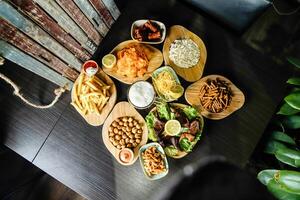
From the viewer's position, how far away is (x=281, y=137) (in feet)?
9.72

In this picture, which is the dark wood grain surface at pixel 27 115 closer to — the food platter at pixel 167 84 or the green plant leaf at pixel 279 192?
the food platter at pixel 167 84

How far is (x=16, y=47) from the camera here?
225cm

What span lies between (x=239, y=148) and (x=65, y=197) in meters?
2.01

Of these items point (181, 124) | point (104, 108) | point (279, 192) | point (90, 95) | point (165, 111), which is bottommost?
point (279, 192)

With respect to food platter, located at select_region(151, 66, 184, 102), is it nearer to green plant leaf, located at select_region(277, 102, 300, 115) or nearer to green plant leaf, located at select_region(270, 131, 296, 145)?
green plant leaf, located at select_region(277, 102, 300, 115)

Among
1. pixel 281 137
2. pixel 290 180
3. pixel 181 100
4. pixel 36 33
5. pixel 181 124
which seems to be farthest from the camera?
pixel 281 137

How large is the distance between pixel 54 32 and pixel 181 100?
3.80ft

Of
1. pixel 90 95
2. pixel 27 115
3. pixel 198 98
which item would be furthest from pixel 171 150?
pixel 27 115

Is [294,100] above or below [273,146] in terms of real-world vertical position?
above

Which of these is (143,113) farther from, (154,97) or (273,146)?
(273,146)

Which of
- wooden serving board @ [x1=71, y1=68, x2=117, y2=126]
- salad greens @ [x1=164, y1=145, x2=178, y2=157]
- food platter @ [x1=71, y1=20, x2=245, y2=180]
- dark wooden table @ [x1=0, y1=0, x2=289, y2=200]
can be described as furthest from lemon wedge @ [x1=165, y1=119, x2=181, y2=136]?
wooden serving board @ [x1=71, y1=68, x2=117, y2=126]

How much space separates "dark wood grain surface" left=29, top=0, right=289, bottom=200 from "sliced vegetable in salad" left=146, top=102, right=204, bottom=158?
0.09m

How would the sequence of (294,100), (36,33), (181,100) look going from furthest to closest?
(181,100) < (294,100) < (36,33)

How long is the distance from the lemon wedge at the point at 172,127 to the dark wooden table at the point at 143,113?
0.74 ft
